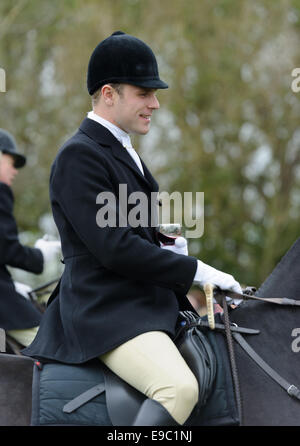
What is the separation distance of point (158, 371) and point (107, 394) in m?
0.27

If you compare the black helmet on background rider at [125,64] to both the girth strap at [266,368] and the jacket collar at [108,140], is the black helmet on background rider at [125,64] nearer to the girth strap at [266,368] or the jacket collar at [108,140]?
the jacket collar at [108,140]

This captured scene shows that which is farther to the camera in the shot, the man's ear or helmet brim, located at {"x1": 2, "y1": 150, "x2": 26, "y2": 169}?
helmet brim, located at {"x1": 2, "y1": 150, "x2": 26, "y2": 169}

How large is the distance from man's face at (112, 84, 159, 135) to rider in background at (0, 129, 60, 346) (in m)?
2.10

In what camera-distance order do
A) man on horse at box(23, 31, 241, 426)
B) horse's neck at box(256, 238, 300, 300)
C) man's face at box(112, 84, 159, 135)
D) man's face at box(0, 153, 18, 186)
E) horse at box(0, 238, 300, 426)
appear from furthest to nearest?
man's face at box(0, 153, 18, 186), horse's neck at box(256, 238, 300, 300), man's face at box(112, 84, 159, 135), horse at box(0, 238, 300, 426), man on horse at box(23, 31, 241, 426)

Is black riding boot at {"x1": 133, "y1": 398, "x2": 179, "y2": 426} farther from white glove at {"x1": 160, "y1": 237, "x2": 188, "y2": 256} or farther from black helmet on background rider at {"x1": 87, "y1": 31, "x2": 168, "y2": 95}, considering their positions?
black helmet on background rider at {"x1": 87, "y1": 31, "x2": 168, "y2": 95}

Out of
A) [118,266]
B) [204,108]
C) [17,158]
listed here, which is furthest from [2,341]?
[204,108]

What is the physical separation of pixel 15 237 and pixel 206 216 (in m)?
9.16

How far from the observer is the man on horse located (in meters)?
2.76

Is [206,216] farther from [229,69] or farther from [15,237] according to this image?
[15,237]

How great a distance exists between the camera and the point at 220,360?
293 centimetres

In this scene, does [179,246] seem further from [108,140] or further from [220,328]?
[108,140]

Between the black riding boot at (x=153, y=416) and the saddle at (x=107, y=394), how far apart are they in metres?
0.12

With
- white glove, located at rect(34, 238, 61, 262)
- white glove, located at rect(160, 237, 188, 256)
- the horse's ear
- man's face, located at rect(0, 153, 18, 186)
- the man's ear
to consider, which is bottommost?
the horse's ear

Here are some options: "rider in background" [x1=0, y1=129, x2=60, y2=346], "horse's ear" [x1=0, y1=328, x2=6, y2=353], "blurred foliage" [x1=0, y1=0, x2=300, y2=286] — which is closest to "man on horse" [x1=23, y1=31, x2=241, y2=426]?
"horse's ear" [x1=0, y1=328, x2=6, y2=353]
